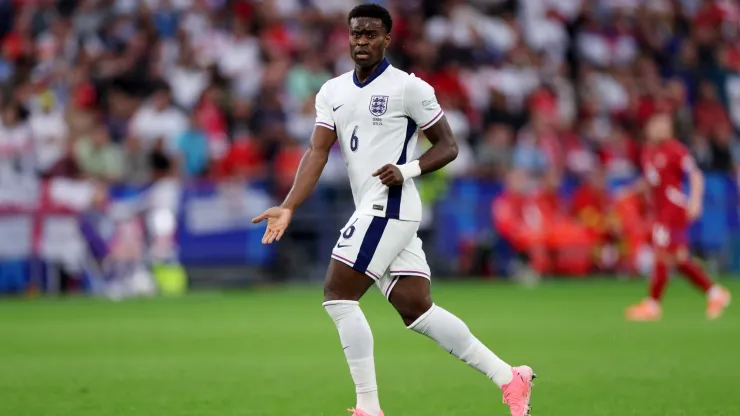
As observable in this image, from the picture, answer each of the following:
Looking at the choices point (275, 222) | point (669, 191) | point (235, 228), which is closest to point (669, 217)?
point (669, 191)

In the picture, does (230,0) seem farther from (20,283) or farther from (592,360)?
(592,360)

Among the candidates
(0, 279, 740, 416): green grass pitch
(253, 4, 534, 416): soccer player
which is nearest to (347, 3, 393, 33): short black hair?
(253, 4, 534, 416): soccer player

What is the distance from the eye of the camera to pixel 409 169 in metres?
7.30

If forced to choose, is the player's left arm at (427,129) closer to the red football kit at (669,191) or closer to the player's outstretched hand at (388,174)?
the player's outstretched hand at (388,174)

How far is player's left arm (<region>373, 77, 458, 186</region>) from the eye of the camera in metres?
7.32

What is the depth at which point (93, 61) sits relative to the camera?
22812 millimetres

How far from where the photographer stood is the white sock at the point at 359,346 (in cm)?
731

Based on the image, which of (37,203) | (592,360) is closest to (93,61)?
(37,203)

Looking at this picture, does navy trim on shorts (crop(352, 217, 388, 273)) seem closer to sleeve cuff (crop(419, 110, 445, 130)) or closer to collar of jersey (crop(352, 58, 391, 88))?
sleeve cuff (crop(419, 110, 445, 130))

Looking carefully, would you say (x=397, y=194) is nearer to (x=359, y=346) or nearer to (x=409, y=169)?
(x=409, y=169)

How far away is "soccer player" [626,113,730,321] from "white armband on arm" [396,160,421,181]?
915cm

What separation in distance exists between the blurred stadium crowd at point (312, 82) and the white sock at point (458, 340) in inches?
573

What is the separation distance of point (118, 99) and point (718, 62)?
13680mm

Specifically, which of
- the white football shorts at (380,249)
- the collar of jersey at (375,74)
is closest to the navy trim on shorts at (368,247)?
the white football shorts at (380,249)
